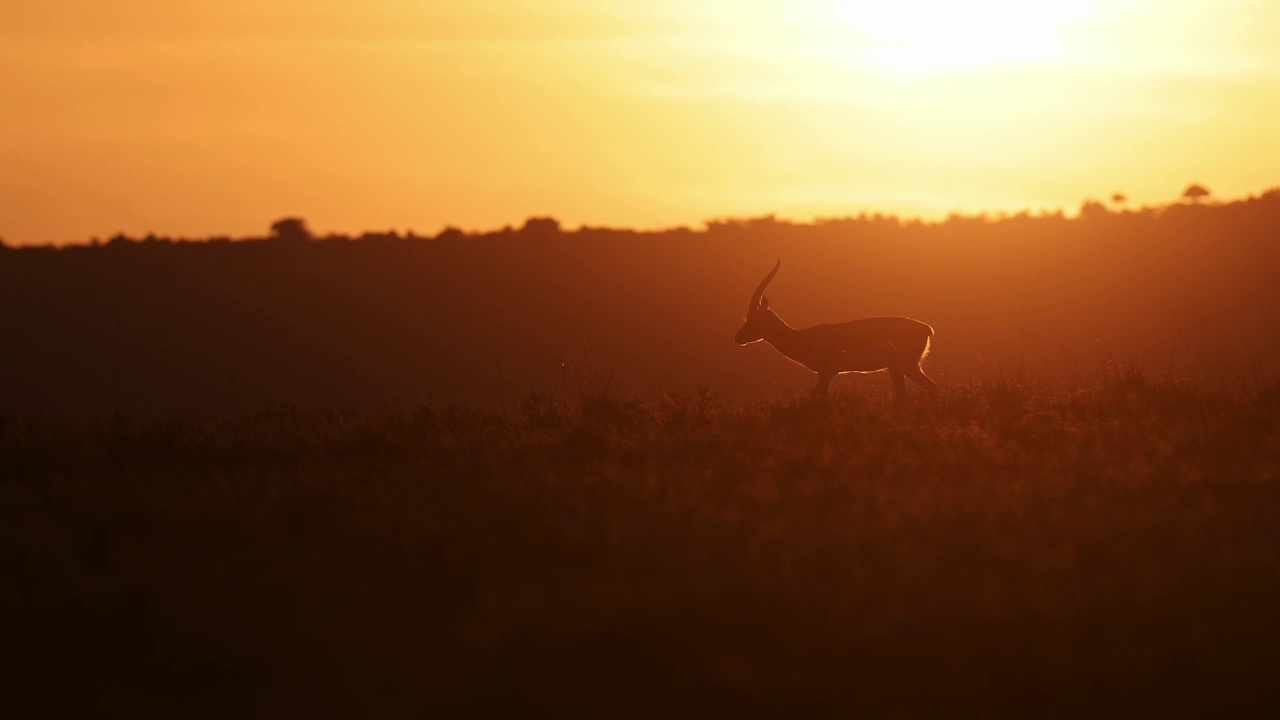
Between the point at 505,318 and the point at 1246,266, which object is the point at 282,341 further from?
the point at 1246,266

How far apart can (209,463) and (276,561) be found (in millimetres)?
3750

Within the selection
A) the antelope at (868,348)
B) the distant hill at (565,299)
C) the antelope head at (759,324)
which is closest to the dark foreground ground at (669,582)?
the antelope at (868,348)

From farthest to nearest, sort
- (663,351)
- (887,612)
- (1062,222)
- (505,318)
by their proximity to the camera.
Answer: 1. (1062,222)
2. (505,318)
3. (663,351)
4. (887,612)

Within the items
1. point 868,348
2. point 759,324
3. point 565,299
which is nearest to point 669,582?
point 868,348

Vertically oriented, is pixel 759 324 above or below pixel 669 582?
above

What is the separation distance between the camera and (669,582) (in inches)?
297

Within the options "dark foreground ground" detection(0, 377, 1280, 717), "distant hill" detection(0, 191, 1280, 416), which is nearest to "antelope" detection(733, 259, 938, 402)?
"dark foreground ground" detection(0, 377, 1280, 717)

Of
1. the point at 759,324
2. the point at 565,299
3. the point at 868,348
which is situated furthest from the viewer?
the point at 565,299

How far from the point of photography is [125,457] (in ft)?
38.6

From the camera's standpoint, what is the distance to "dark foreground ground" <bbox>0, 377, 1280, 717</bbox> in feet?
22.0

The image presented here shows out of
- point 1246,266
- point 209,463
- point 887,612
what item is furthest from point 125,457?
point 1246,266

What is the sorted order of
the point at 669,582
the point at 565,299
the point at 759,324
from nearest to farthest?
the point at 669,582 → the point at 759,324 → the point at 565,299

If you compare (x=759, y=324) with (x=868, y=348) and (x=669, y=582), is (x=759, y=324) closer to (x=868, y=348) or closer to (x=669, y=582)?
(x=868, y=348)

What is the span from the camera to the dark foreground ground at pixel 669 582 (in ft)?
22.0
